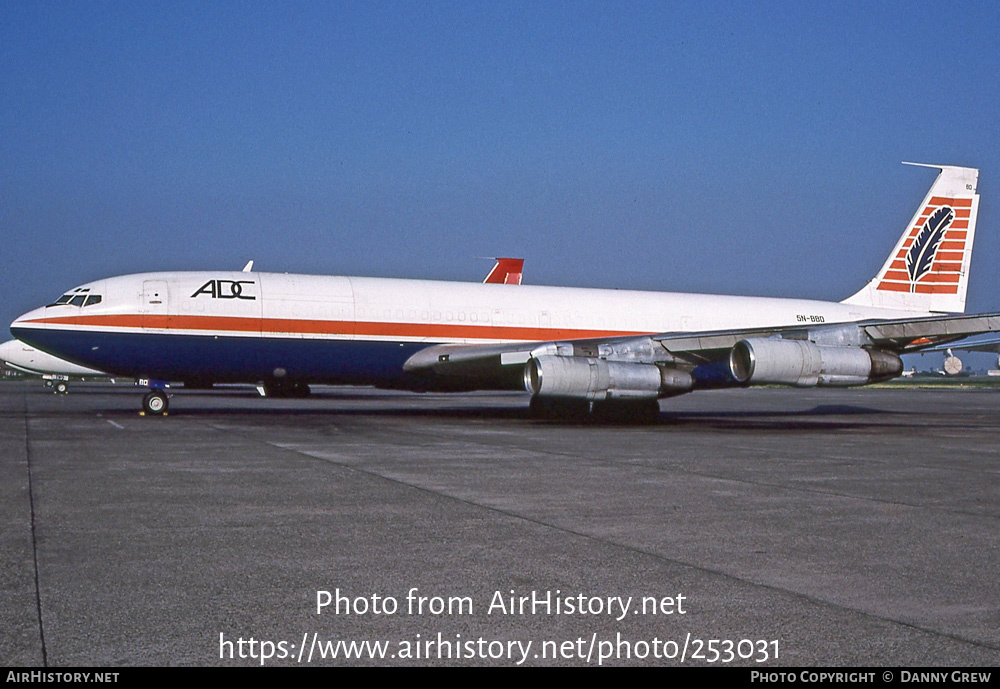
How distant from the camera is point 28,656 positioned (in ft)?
15.3

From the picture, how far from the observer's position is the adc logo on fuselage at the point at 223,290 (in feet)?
80.0

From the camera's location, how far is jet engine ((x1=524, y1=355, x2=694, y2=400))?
2253 cm

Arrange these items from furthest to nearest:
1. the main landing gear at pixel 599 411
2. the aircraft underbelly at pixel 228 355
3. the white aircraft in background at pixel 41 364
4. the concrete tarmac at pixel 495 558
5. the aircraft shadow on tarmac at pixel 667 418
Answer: the white aircraft in background at pixel 41 364, the main landing gear at pixel 599 411, the aircraft shadow on tarmac at pixel 667 418, the aircraft underbelly at pixel 228 355, the concrete tarmac at pixel 495 558

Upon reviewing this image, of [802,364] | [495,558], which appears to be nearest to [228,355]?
[802,364]

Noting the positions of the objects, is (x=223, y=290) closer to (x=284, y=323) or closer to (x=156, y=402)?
(x=284, y=323)

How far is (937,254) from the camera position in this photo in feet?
97.8

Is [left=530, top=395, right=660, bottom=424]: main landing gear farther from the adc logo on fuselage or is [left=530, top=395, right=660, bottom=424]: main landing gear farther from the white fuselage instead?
the adc logo on fuselage

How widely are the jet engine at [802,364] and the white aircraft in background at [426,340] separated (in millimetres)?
33

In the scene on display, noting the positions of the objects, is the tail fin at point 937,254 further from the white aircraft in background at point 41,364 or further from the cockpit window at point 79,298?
the white aircraft in background at point 41,364

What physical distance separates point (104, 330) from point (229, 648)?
67.3 ft

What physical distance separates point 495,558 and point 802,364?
58.3 feet

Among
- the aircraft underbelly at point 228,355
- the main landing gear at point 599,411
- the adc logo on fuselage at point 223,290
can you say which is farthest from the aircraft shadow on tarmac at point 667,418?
the adc logo on fuselage at point 223,290
